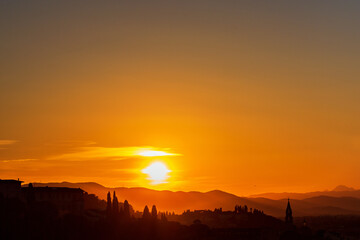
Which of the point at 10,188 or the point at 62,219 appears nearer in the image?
the point at 62,219

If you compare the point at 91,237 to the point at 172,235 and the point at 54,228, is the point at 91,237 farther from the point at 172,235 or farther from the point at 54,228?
the point at 172,235

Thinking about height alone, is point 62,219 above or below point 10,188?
below

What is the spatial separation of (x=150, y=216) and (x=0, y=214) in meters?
48.4

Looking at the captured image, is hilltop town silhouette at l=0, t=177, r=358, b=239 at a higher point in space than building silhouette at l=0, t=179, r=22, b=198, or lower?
lower

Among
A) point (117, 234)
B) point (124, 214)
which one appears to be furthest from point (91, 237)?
point (124, 214)

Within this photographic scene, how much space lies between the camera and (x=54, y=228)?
163375 millimetres

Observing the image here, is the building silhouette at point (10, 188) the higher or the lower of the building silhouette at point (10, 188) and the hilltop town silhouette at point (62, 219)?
the higher

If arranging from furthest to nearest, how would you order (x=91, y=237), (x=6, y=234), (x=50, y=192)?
(x=50, y=192), (x=91, y=237), (x=6, y=234)

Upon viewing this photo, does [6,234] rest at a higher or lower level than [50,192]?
lower

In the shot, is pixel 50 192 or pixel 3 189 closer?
pixel 3 189

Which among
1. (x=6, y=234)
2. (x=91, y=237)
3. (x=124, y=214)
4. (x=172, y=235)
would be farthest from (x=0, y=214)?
(x=172, y=235)

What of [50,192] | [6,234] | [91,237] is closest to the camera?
[6,234]

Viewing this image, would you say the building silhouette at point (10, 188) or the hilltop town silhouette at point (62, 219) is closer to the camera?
the hilltop town silhouette at point (62, 219)

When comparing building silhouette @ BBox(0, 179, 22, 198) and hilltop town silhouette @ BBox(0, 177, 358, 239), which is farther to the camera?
building silhouette @ BBox(0, 179, 22, 198)
